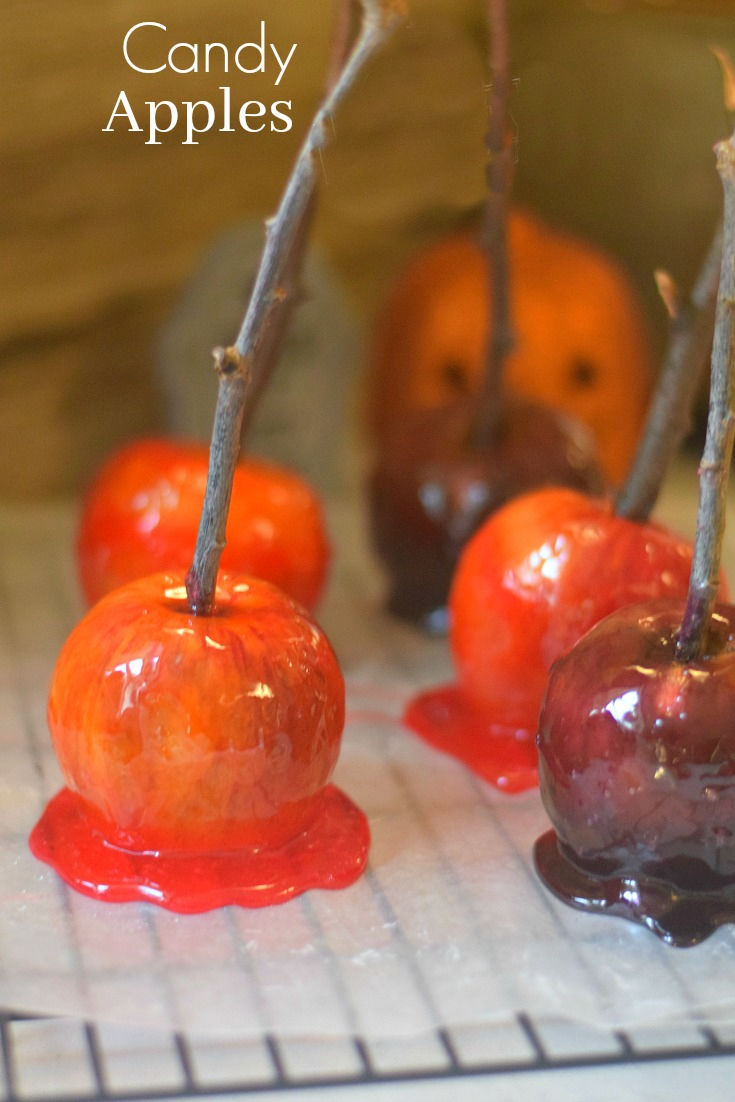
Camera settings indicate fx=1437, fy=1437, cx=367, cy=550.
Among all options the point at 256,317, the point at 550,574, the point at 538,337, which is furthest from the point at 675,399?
the point at 538,337

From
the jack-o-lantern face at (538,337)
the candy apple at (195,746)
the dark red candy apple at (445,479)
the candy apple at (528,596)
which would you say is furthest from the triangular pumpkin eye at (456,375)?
the candy apple at (195,746)

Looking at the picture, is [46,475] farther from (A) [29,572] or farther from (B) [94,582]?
(B) [94,582]

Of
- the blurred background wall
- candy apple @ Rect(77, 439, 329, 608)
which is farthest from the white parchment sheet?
the blurred background wall

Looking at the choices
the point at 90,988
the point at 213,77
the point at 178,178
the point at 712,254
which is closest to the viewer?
the point at 90,988

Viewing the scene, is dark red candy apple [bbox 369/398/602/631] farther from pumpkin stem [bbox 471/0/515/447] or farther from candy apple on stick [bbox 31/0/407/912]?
candy apple on stick [bbox 31/0/407/912]

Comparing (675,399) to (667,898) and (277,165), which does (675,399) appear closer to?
(667,898)

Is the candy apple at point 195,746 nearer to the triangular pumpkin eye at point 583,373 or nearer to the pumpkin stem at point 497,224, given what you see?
the pumpkin stem at point 497,224

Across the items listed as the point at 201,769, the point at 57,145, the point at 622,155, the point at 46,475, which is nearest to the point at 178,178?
the point at 57,145
